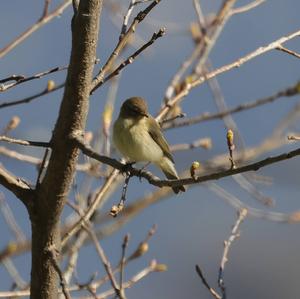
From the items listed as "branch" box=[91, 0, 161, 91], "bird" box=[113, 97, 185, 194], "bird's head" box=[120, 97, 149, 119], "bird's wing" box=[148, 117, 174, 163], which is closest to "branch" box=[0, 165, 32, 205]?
"branch" box=[91, 0, 161, 91]

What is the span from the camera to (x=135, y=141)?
139 inches

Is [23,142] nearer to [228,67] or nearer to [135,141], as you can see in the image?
[228,67]

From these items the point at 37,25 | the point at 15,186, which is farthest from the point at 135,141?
the point at 15,186

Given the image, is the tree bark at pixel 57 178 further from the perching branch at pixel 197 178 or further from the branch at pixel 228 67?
the branch at pixel 228 67

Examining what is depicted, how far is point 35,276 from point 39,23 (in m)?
1.35

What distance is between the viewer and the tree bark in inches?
70.5

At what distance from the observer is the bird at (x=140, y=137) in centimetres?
351

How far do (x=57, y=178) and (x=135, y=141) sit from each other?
1710 millimetres

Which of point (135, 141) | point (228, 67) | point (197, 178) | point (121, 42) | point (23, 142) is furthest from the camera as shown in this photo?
point (135, 141)

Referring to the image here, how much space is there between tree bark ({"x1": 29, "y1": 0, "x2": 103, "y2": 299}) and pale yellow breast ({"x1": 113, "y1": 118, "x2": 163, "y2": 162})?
64.3 inches

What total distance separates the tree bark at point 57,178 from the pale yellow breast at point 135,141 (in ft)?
5.36

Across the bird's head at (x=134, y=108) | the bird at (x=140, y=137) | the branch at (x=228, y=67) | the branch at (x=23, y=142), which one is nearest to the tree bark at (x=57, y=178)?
the branch at (x=23, y=142)

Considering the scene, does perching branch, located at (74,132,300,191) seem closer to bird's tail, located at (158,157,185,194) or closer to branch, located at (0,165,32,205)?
branch, located at (0,165,32,205)

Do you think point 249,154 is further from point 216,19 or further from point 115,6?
point 115,6
